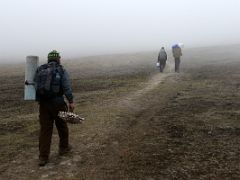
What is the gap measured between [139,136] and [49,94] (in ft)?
11.5

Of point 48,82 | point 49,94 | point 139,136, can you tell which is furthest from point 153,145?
point 48,82

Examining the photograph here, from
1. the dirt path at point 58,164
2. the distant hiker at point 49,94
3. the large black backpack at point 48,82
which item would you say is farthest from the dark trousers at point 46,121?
the dirt path at point 58,164

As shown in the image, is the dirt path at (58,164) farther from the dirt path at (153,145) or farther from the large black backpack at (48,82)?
the large black backpack at (48,82)

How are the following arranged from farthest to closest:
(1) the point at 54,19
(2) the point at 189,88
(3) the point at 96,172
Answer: (1) the point at 54,19
(2) the point at 189,88
(3) the point at 96,172

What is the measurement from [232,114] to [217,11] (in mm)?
160480

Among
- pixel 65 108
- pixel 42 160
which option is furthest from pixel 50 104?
pixel 42 160

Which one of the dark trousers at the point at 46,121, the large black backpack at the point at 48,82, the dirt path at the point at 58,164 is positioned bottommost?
the dirt path at the point at 58,164

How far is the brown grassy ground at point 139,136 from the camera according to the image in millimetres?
11477

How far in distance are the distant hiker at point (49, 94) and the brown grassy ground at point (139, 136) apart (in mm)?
547

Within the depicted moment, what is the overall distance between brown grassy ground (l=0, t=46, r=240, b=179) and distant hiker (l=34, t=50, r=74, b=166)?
0.55 metres

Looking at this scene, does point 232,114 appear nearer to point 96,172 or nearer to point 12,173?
point 96,172

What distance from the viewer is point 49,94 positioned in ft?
39.2

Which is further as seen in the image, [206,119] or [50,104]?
[206,119]

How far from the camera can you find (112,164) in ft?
38.9
